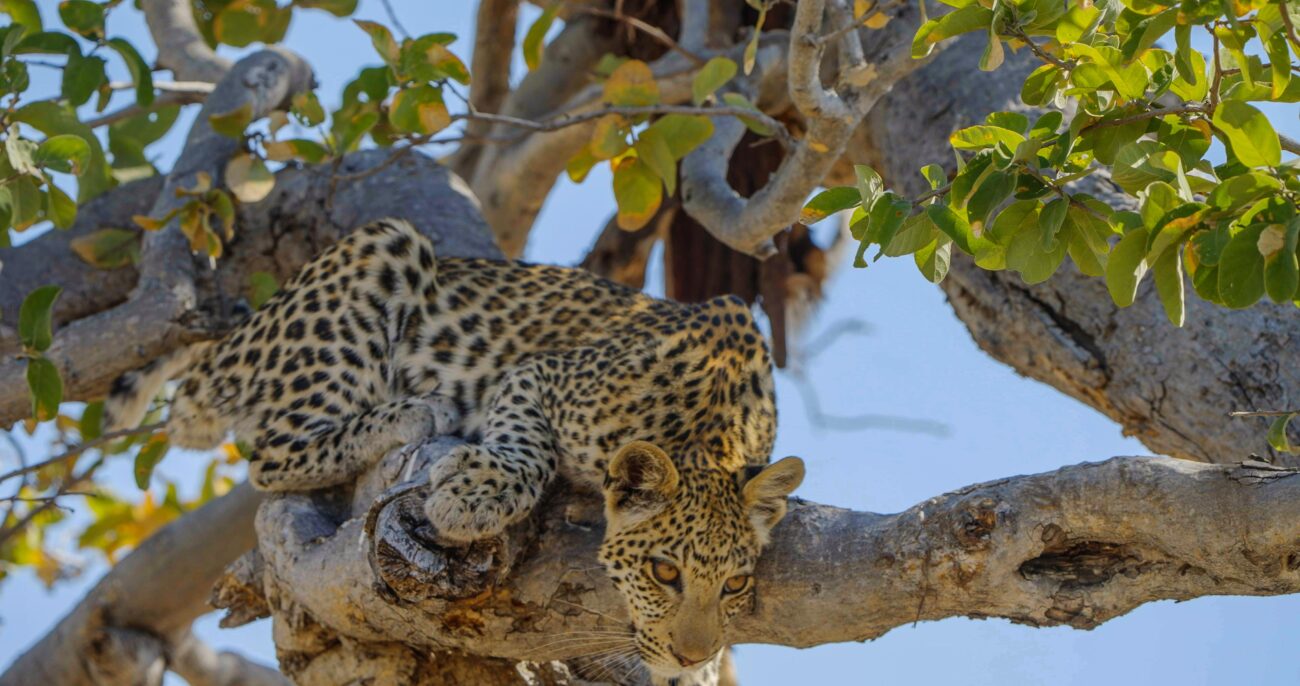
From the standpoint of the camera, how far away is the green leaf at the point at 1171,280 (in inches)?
144

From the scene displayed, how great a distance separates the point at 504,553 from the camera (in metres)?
5.12

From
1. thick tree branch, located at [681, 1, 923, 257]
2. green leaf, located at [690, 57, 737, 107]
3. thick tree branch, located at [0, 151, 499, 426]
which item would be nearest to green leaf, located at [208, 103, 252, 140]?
thick tree branch, located at [0, 151, 499, 426]

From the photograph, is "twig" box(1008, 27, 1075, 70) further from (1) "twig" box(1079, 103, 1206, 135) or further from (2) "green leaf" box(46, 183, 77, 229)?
(2) "green leaf" box(46, 183, 77, 229)

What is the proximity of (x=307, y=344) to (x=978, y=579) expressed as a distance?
349 cm

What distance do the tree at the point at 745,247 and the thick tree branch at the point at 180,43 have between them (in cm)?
2

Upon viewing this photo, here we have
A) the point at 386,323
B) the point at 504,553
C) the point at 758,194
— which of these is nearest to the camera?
the point at 504,553

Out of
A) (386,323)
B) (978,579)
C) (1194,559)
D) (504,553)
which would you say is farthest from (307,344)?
(1194,559)

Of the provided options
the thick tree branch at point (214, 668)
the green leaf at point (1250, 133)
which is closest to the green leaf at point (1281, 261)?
the green leaf at point (1250, 133)

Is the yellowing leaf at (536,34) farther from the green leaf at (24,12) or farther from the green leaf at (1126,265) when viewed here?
the green leaf at (1126,265)

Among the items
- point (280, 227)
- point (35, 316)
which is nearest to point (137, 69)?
point (280, 227)

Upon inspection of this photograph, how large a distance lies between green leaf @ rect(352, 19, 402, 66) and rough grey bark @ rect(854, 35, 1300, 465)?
2722 mm

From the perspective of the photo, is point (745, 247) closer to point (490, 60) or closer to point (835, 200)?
point (835, 200)

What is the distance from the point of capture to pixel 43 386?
5.77m

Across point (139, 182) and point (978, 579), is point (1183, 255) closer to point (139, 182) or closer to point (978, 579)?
point (978, 579)
